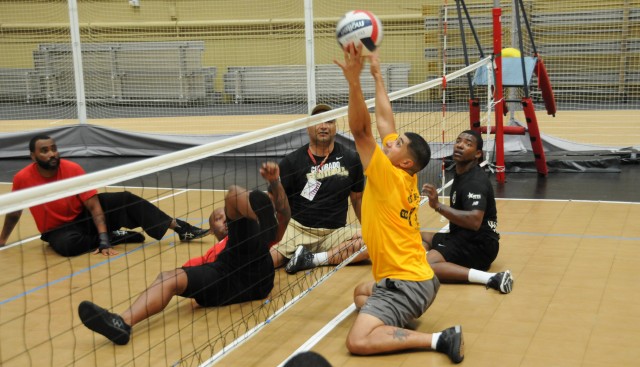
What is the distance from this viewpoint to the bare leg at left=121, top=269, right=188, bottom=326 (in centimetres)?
536

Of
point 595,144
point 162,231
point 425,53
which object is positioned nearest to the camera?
point 162,231

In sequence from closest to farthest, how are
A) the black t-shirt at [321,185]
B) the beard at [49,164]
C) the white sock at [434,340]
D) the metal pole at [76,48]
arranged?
1. the white sock at [434,340]
2. the black t-shirt at [321,185]
3. the beard at [49,164]
4. the metal pole at [76,48]

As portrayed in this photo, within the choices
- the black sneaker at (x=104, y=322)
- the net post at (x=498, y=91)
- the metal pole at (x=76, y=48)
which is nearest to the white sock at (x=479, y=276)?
the black sneaker at (x=104, y=322)

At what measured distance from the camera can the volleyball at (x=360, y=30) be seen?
479cm

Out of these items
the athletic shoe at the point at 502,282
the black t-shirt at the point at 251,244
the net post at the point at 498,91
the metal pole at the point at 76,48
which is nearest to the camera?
the black t-shirt at the point at 251,244

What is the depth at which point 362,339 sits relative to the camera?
4875 millimetres

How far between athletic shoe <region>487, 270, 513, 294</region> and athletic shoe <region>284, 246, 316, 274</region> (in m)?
1.61

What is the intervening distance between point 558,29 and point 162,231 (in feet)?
35.0

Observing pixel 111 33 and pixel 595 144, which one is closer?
pixel 595 144

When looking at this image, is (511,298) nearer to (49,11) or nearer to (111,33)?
(111,33)

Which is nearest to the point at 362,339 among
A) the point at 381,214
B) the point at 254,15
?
the point at 381,214

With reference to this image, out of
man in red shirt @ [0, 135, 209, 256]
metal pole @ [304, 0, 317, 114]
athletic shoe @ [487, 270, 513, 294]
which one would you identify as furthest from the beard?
metal pole @ [304, 0, 317, 114]

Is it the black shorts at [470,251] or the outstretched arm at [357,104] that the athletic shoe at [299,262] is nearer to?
the black shorts at [470,251]

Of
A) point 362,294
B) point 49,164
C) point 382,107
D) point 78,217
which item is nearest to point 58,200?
point 78,217
